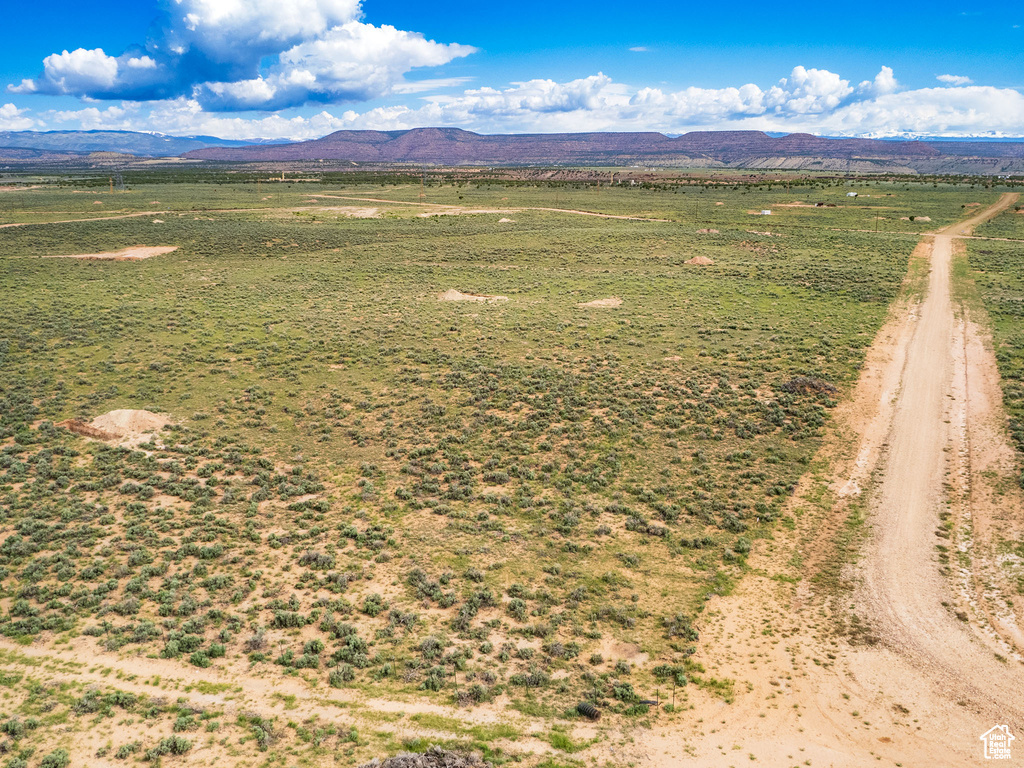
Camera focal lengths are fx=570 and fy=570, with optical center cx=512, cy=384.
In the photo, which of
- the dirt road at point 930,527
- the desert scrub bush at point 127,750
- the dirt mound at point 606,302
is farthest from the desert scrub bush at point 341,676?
the dirt mound at point 606,302

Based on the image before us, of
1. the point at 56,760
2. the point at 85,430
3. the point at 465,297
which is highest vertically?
the point at 465,297

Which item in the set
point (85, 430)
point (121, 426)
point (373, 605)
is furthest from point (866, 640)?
point (85, 430)

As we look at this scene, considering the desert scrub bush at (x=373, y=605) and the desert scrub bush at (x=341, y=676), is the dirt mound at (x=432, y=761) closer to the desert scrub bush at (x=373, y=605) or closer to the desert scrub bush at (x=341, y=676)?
the desert scrub bush at (x=341, y=676)

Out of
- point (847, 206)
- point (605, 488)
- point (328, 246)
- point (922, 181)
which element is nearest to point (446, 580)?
point (605, 488)

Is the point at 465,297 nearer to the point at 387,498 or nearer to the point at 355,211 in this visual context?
the point at 387,498

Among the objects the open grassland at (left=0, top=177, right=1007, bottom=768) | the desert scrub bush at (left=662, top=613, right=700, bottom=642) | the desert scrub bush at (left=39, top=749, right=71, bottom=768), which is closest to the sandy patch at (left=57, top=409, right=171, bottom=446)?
the open grassland at (left=0, top=177, right=1007, bottom=768)
